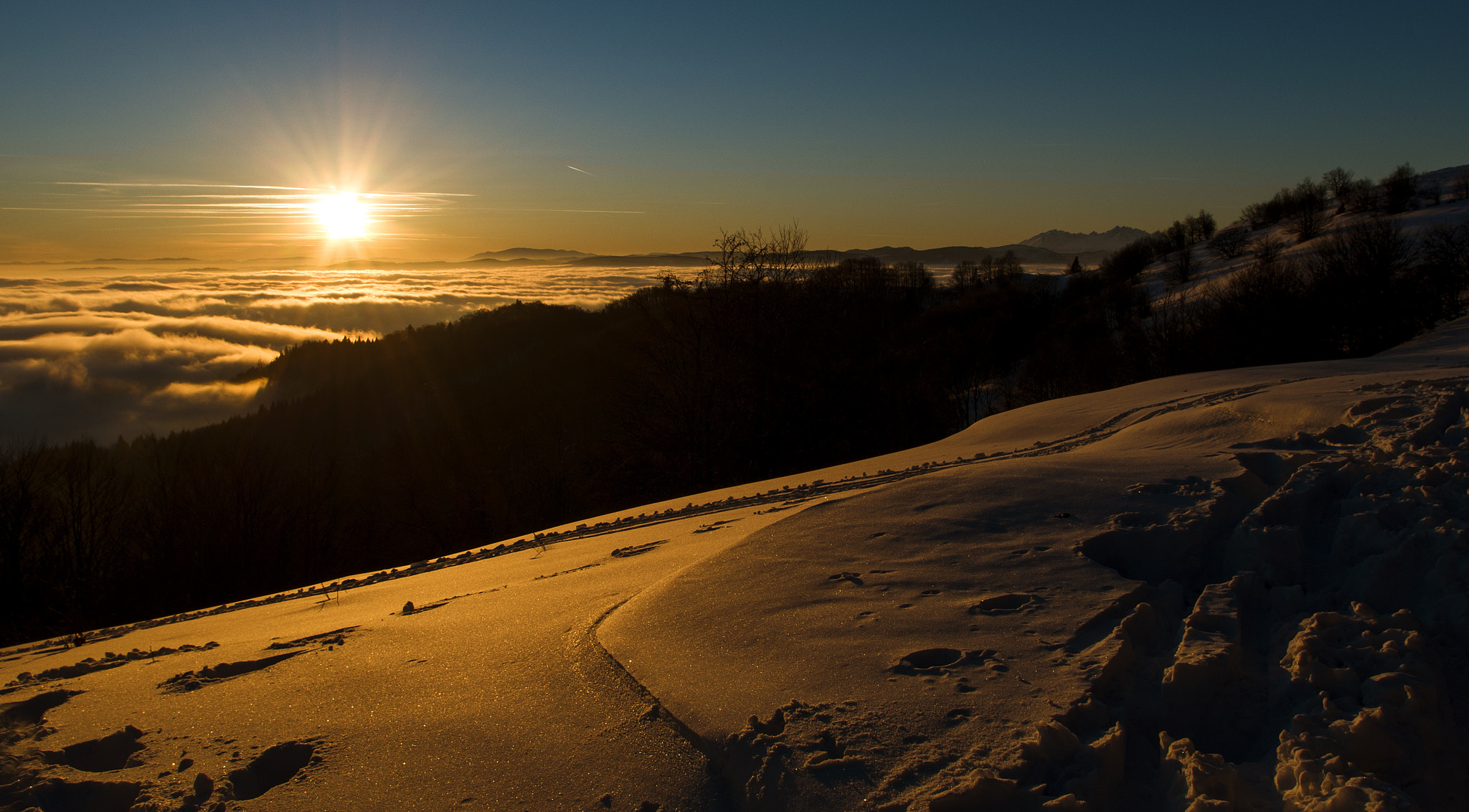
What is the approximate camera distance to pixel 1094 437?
10484 millimetres

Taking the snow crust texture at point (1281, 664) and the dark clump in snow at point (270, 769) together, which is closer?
the snow crust texture at point (1281, 664)

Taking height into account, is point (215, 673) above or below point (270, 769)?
below

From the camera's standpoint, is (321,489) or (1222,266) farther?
(1222,266)

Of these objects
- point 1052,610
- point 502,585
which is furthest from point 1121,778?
point 502,585

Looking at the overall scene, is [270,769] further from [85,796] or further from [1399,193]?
[1399,193]

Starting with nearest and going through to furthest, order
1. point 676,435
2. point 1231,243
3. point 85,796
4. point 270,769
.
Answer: point 85,796 < point 270,769 < point 676,435 < point 1231,243

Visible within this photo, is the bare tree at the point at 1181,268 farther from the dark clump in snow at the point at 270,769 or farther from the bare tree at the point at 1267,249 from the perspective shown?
the dark clump in snow at the point at 270,769

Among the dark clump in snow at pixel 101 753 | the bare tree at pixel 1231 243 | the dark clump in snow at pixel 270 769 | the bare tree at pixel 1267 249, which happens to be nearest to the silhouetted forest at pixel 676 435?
the bare tree at pixel 1267 249

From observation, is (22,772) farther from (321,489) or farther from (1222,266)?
(1222,266)

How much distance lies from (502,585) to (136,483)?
36756 mm

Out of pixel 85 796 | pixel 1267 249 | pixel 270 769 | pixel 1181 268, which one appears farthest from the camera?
pixel 1181 268

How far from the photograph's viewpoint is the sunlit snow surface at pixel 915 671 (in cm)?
254

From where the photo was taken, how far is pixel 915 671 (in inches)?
123

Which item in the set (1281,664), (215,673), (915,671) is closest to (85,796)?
(215,673)
